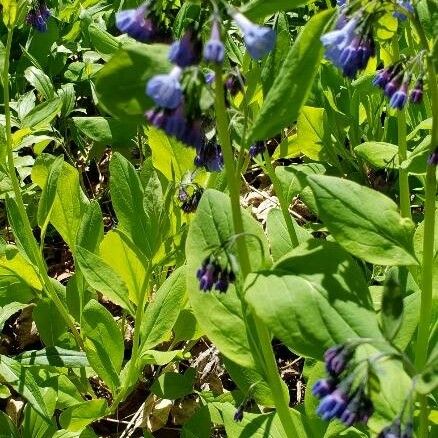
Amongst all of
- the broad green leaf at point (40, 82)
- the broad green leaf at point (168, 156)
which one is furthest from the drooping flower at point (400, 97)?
the broad green leaf at point (40, 82)

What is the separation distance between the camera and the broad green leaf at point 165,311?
2170mm

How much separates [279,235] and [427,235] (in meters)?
0.72

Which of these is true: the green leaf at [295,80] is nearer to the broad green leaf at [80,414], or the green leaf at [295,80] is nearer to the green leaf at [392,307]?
the green leaf at [392,307]

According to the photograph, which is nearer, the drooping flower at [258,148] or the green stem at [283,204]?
the drooping flower at [258,148]

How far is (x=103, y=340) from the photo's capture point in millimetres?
2223

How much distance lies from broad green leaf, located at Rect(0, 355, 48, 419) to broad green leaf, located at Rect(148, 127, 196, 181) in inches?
29.9

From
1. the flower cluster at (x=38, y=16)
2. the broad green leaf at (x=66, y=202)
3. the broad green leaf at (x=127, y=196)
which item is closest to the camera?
the broad green leaf at (x=127, y=196)

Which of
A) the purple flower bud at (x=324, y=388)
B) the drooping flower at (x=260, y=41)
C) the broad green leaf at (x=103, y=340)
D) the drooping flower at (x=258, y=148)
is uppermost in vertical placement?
the drooping flower at (x=260, y=41)

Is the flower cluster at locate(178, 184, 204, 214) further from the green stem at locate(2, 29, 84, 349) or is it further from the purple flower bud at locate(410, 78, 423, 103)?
the purple flower bud at locate(410, 78, 423, 103)

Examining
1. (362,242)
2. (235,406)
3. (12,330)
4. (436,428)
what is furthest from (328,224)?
(12,330)

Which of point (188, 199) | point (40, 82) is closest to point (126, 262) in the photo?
point (188, 199)

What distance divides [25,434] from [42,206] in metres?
0.70

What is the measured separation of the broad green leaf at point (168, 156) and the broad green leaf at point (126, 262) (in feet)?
0.89

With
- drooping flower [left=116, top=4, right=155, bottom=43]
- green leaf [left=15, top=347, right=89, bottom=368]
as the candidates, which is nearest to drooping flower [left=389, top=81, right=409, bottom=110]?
drooping flower [left=116, top=4, right=155, bottom=43]
